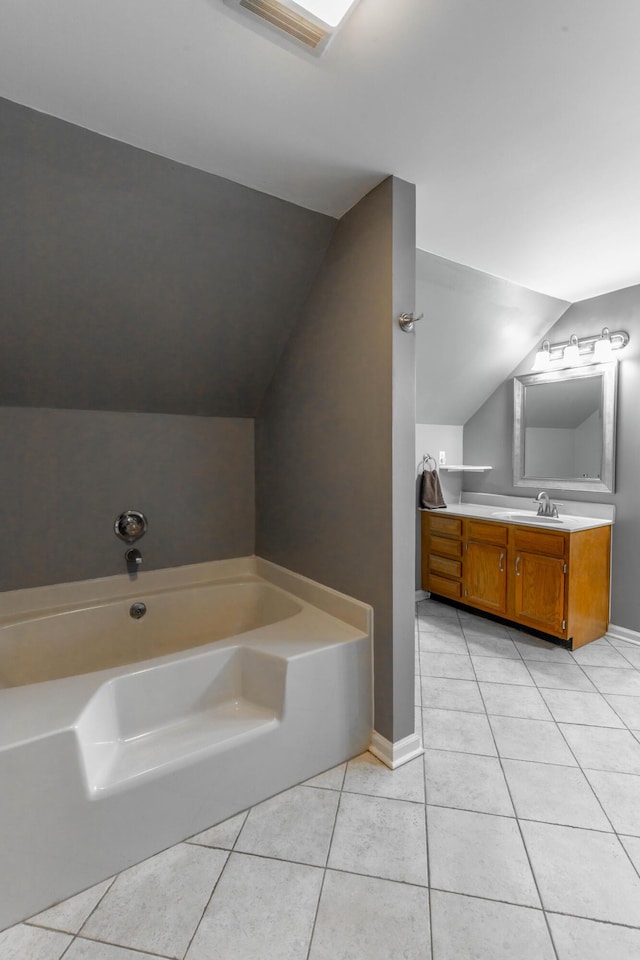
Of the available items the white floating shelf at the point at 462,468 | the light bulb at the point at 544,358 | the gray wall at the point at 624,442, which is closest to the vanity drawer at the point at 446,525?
the white floating shelf at the point at 462,468

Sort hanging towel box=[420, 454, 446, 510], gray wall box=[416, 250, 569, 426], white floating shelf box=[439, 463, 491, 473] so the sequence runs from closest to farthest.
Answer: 1. gray wall box=[416, 250, 569, 426]
2. hanging towel box=[420, 454, 446, 510]
3. white floating shelf box=[439, 463, 491, 473]

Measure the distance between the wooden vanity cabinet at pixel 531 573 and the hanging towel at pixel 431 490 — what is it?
113 mm

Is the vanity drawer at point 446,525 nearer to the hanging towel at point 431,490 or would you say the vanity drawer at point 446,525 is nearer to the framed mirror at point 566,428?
the hanging towel at point 431,490

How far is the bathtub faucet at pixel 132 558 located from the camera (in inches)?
96.4

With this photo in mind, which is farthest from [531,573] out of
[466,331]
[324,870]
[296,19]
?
[296,19]

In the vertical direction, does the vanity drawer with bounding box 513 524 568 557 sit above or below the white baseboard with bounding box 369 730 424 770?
above

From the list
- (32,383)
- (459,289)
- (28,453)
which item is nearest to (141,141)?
(32,383)

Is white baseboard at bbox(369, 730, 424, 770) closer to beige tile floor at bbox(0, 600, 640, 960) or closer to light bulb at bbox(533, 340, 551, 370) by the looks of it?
beige tile floor at bbox(0, 600, 640, 960)

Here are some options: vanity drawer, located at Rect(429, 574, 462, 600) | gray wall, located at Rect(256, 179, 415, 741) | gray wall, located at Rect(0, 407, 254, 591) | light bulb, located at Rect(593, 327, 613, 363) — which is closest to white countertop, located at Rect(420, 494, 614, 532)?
vanity drawer, located at Rect(429, 574, 462, 600)

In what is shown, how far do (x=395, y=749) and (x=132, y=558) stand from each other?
5.34ft

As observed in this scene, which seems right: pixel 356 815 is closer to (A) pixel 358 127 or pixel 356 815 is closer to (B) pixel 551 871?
(B) pixel 551 871

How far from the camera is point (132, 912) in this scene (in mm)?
1207

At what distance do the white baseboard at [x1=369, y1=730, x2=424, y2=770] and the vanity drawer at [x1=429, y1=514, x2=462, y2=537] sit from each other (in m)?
1.73

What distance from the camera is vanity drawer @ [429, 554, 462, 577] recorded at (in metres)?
3.34
